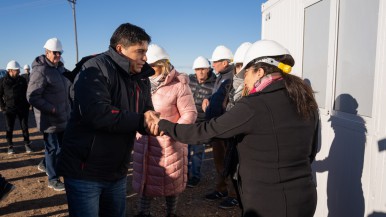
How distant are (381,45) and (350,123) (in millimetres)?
739

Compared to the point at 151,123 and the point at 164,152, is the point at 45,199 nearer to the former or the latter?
the point at 164,152

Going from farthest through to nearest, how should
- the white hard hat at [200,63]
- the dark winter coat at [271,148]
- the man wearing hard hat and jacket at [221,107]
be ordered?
the white hard hat at [200,63]
the man wearing hard hat and jacket at [221,107]
the dark winter coat at [271,148]

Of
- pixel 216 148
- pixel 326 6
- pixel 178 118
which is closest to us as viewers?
pixel 326 6

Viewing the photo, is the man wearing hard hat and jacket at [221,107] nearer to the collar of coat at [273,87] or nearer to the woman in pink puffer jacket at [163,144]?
the woman in pink puffer jacket at [163,144]

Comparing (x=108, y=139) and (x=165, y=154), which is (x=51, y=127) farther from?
(x=108, y=139)

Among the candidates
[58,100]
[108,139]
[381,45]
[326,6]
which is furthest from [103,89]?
[58,100]

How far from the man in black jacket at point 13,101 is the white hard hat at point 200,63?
4.56m

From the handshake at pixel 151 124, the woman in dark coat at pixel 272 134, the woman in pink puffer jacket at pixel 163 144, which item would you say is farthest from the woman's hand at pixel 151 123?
the woman in pink puffer jacket at pixel 163 144

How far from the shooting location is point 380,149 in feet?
7.43

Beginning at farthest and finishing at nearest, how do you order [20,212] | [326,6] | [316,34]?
[20,212]
[316,34]
[326,6]

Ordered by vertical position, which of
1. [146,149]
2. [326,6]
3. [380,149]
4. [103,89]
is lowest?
[146,149]

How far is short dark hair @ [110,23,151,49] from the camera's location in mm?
2264

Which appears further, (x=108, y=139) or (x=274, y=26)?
(x=274, y=26)

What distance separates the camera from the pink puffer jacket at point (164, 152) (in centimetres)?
351
